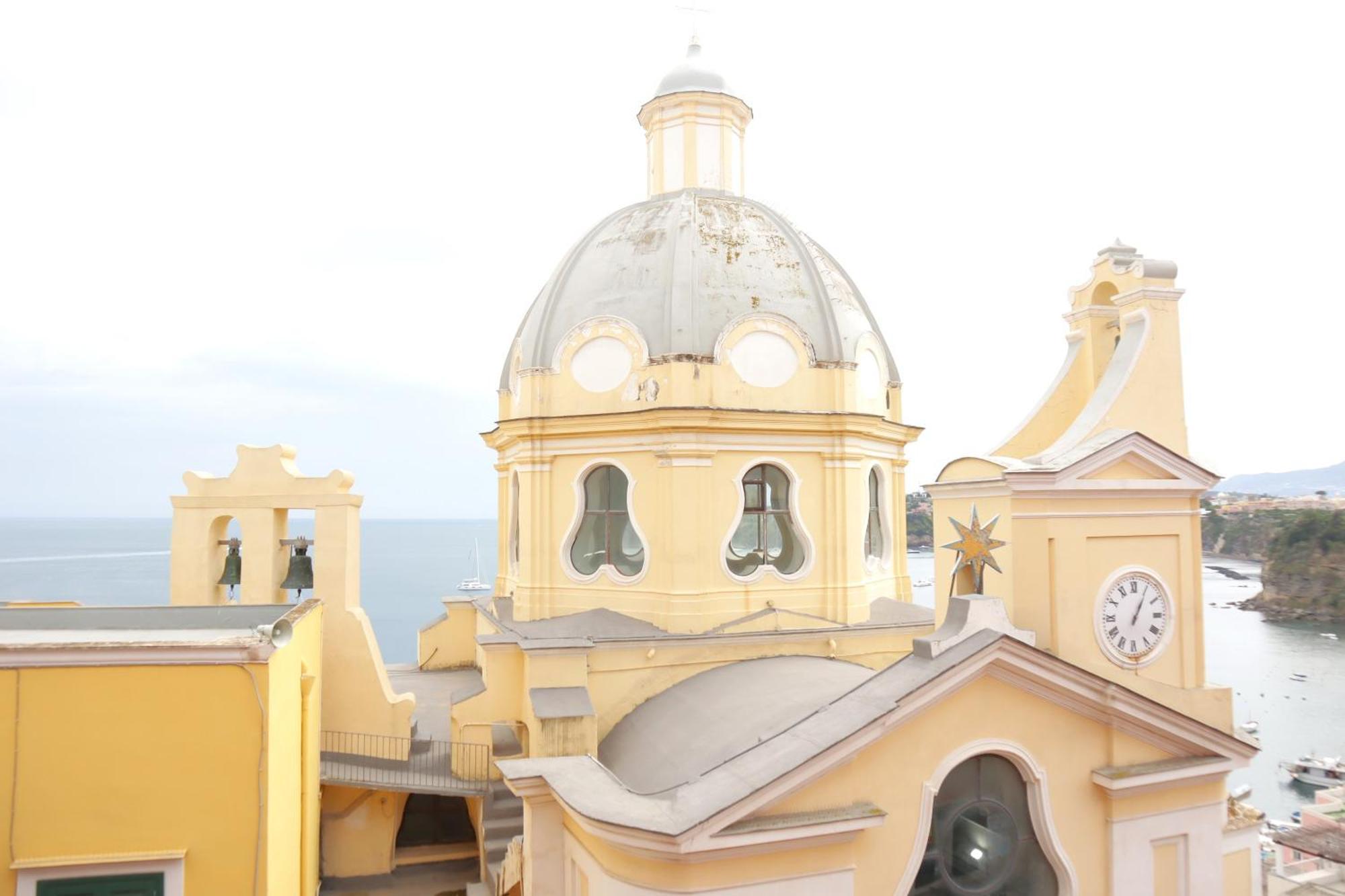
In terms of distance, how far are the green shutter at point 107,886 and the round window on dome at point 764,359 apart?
1010cm

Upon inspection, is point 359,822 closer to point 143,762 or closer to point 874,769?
point 143,762

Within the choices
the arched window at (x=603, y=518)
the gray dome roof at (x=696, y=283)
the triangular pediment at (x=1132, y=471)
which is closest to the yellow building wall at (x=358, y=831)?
the arched window at (x=603, y=518)

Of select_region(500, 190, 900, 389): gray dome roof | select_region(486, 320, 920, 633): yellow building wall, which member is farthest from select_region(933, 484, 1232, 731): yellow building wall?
select_region(500, 190, 900, 389): gray dome roof

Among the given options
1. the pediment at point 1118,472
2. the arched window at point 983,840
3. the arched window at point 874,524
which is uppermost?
the pediment at point 1118,472

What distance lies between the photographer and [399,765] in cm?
1318

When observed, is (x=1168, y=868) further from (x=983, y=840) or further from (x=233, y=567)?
(x=233, y=567)

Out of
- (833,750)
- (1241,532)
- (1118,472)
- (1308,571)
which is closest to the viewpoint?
(833,750)

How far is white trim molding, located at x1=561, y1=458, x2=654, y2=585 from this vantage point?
1384cm

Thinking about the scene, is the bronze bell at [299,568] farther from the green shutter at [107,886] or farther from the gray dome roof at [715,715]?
the green shutter at [107,886]

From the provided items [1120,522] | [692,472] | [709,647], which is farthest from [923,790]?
[692,472]

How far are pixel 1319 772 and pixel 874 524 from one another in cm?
4239

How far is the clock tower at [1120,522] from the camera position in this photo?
8.66 metres

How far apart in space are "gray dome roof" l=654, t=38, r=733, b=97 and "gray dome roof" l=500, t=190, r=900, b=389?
2.63 meters

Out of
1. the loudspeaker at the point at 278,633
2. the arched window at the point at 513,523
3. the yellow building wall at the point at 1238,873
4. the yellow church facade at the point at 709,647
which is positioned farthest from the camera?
the arched window at the point at 513,523
